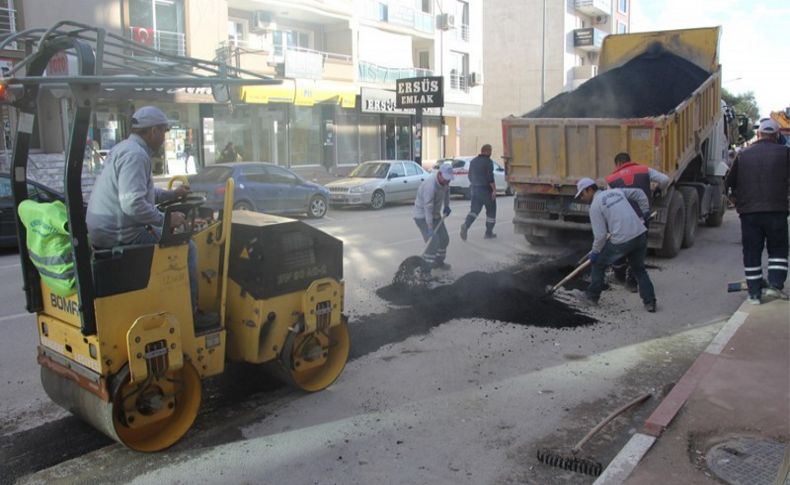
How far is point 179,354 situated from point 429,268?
5386 millimetres

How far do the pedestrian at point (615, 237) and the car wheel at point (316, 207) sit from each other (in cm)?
990

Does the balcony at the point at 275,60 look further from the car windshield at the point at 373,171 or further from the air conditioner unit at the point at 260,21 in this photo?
the car windshield at the point at 373,171

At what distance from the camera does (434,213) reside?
30.6ft

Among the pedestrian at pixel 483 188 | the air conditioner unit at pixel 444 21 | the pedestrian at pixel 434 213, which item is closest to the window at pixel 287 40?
the air conditioner unit at pixel 444 21

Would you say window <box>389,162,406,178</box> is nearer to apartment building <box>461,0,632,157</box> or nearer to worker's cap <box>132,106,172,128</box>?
worker's cap <box>132,106,172,128</box>

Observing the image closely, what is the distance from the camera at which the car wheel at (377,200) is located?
1909cm

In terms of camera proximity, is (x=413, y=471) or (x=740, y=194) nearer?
(x=413, y=471)

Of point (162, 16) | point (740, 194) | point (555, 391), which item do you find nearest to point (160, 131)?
point (555, 391)

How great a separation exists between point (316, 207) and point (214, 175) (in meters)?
3.05

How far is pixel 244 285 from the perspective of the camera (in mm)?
4465

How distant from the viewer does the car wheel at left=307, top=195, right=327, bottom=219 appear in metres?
16.6

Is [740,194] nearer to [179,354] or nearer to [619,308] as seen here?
[619,308]

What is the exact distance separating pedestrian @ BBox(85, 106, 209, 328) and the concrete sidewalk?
2.88 m

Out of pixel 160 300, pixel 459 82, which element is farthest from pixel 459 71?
pixel 160 300
